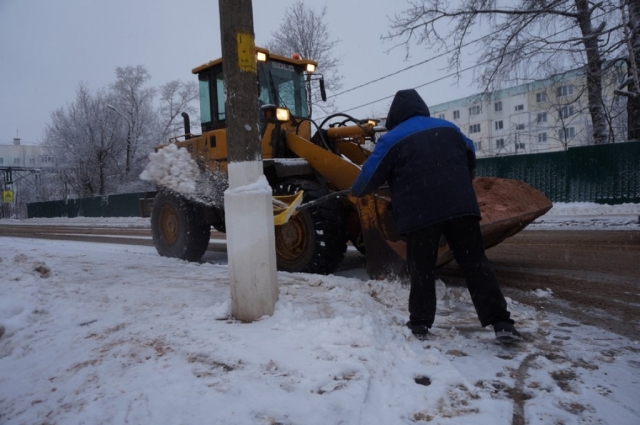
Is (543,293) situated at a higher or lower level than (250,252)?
lower

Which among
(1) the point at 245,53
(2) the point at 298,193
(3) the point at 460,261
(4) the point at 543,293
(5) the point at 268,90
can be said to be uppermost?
(5) the point at 268,90

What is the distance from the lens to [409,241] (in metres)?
3.24

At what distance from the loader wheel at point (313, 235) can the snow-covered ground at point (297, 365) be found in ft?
4.37

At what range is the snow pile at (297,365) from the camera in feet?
6.76

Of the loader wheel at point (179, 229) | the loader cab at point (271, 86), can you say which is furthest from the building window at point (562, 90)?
the loader wheel at point (179, 229)

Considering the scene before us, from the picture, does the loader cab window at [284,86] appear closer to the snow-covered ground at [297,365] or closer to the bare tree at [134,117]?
the snow-covered ground at [297,365]

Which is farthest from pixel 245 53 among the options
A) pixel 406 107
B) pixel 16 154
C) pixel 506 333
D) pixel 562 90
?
pixel 16 154

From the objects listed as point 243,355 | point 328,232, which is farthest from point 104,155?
point 243,355

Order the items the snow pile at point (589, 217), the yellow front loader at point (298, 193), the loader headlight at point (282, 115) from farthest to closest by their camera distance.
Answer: the snow pile at point (589, 217)
the loader headlight at point (282, 115)
the yellow front loader at point (298, 193)

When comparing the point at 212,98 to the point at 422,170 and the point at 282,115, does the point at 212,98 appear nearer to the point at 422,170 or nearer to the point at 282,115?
the point at 282,115

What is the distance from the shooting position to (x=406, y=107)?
3375 millimetres

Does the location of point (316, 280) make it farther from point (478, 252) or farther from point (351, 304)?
point (478, 252)

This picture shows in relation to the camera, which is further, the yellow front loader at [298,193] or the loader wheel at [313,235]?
the loader wheel at [313,235]

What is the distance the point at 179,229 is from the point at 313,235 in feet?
9.19
